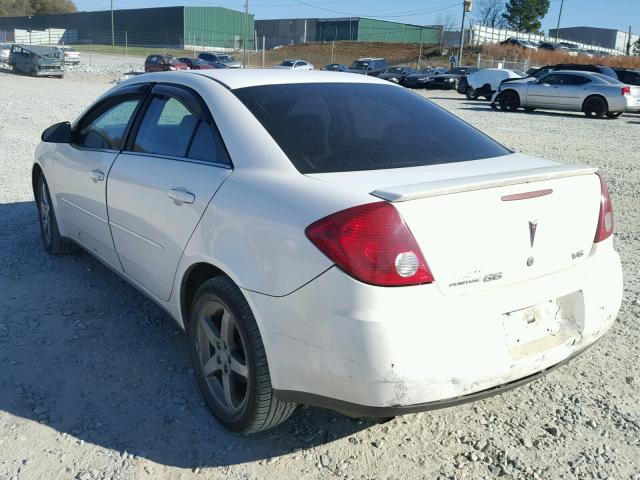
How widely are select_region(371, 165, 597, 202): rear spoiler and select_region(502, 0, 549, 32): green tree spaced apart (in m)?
94.0

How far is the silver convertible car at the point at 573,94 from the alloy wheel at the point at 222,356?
19.0m

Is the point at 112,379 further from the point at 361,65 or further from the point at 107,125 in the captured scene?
the point at 361,65

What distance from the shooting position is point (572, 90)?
1970cm

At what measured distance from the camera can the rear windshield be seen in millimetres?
2732

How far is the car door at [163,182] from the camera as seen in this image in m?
2.88

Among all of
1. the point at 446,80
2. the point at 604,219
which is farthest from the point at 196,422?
the point at 446,80

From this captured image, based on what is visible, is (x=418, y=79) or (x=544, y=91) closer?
(x=544, y=91)

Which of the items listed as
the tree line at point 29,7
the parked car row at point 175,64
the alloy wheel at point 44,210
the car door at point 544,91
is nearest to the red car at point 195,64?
the parked car row at point 175,64

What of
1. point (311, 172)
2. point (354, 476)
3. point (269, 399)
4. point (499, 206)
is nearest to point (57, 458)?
point (269, 399)

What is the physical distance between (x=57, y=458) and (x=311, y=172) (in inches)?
64.8

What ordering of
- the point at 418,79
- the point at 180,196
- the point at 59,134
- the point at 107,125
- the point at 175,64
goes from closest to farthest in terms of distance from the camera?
the point at 180,196 < the point at 107,125 < the point at 59,134 < the point at 418,79 < the point at 175,64

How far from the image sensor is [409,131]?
10.2 ft

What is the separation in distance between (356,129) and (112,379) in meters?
1.83

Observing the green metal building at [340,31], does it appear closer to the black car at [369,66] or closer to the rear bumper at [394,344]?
the black car at [369,66]
